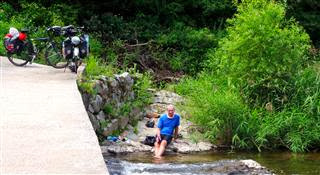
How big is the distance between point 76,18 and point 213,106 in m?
9.76

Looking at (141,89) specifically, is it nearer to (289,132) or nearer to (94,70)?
(94,70)

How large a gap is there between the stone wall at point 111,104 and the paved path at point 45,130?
772 mm

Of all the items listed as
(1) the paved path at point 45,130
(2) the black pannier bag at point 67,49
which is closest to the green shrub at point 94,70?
(2) the black pannier bag at point 67,49

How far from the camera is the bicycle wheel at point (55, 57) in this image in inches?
622

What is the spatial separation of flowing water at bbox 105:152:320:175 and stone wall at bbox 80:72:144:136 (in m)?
1.15

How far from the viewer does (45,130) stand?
834 centimetres

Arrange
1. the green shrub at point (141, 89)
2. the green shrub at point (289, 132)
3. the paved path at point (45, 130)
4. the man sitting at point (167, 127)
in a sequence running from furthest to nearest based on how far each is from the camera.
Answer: the green shrub at point (141, 89), the green shrub at point (289, 132), the man sitting at point (167, 127), the paved path at point (45, 130)

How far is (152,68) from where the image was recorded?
2258 cm

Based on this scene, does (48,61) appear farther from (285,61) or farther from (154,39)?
(154,39)

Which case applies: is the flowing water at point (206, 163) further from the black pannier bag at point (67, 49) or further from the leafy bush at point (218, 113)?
the black pannier bag at point (67, 49)

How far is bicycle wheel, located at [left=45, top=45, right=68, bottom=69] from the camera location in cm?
1580

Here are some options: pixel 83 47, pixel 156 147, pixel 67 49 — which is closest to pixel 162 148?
pixel 156 147

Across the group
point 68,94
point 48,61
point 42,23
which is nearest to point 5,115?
point 68,94

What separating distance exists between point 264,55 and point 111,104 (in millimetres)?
4573
